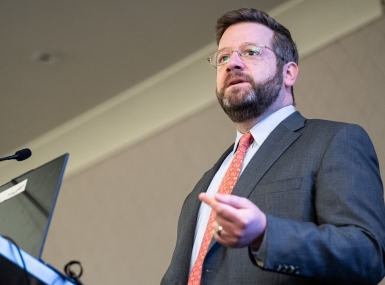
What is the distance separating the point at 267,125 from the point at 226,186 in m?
0.34

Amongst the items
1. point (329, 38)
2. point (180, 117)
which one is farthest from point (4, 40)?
point (329, 38)

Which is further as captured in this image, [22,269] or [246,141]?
[246,141]

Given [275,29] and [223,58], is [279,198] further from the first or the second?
[275,29]

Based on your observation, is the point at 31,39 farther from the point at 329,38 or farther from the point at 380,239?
the point at 380,239

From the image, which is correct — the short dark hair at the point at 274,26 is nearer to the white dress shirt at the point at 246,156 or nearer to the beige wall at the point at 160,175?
the white dress shirt at the point at 246,156

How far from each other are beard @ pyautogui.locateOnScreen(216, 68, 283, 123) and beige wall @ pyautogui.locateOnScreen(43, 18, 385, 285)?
1.24 m

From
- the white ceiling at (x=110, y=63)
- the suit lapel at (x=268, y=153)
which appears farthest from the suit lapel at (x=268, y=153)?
the white ceiling at (x=110, y=63)

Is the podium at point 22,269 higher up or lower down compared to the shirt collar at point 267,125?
lower down

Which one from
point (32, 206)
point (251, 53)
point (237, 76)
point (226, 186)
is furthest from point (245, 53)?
point (32, 206)

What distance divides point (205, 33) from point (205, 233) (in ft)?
7.94

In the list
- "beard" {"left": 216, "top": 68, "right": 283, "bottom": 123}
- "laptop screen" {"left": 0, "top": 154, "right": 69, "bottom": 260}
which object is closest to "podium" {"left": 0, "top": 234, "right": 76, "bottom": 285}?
"laptop screen" {"left": 0, "top": 154, "right": 69, "bottom": 260}

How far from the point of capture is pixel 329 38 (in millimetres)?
3412

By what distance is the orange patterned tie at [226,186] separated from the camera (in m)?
1.52

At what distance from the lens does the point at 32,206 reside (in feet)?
4.47
